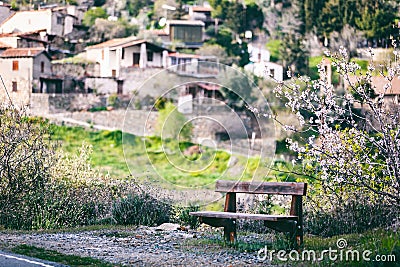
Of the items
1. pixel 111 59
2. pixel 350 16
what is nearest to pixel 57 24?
pixel 111 59

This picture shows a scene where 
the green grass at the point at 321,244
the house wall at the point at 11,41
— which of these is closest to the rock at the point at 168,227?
the green grass at the point at 321,244

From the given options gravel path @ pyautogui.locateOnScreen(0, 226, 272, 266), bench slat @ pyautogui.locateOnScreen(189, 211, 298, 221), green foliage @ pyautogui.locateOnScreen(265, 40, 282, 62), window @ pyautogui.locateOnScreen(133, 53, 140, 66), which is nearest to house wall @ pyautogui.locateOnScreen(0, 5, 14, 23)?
gravel path @ pyautogui.locateOnScreen(0, 226, 272, 266)

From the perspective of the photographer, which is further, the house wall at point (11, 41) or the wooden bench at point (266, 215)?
the house wall at point (11, 41)

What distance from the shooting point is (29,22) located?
90.3ft

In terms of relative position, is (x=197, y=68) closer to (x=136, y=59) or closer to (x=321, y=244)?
(x=321, y=244)

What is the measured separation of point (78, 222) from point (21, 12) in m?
18.2

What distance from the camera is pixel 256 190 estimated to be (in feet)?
23.1

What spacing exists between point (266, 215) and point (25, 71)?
25.6 metres

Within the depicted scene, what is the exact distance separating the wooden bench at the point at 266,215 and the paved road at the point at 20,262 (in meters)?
1.53

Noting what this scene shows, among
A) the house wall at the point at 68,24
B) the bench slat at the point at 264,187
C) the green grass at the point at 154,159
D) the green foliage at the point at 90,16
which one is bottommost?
the green grass at the point at 154,159

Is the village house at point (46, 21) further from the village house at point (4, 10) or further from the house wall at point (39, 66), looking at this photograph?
the village house at point (4, 10)

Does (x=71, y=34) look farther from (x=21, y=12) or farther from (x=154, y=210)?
(x=154, y=210)

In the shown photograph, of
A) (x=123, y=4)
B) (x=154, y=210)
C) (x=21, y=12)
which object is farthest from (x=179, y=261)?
(x=123, y=4)

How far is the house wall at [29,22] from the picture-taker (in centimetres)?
2445
